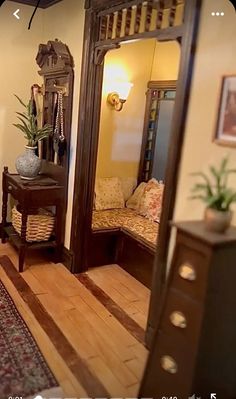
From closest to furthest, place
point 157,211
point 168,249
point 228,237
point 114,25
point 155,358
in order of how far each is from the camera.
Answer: point 228,237 → point 155,358 → point 168,249 → point 114,25 → point 157,211

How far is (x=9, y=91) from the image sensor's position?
3.95 m

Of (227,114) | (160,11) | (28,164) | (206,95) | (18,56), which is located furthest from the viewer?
(18,56)

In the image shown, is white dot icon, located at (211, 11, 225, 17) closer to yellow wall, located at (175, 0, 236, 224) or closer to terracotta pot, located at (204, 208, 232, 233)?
yellow wall, located at (175, 0, 236, 224)

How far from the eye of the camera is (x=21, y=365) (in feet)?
7.04

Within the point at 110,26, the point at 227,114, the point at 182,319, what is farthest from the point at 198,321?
the point at 110,26

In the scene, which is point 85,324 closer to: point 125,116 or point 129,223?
point 129,223

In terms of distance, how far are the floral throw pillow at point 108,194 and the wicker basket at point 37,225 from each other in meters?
0.59

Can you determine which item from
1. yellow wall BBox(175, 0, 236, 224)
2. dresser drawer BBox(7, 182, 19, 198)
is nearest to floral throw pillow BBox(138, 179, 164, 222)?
dresser drawer BBox(7, 182, 19, 198)

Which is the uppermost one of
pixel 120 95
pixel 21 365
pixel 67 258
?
pixel 120 95

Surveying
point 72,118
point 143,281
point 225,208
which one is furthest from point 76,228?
point 225,208

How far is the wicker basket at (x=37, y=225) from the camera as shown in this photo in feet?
11.3

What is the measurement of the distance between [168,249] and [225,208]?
30.7 inches

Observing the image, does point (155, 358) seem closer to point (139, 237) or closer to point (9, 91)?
point (139, 237)

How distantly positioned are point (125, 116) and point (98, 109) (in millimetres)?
891
